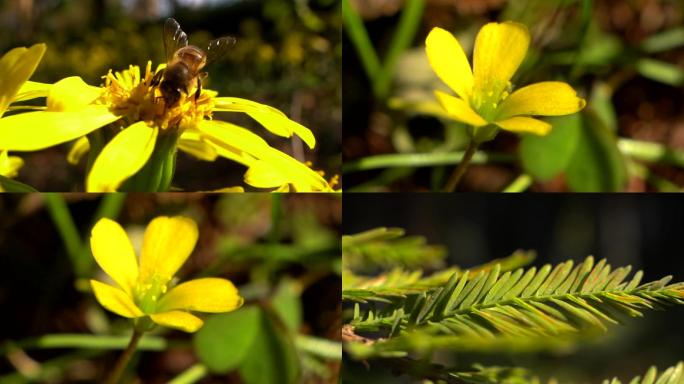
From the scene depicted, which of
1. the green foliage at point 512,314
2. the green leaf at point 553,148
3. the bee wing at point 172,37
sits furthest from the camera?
the green leaf at point 553,148

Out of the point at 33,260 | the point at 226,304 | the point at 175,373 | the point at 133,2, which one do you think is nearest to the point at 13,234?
the point at 33,260

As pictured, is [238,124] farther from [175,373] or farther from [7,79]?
[175,373]

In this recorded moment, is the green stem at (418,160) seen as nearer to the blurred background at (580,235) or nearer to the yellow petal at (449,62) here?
the blurred background at (580,235)

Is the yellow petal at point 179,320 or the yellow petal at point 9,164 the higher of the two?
the yellow petal at point 9,164

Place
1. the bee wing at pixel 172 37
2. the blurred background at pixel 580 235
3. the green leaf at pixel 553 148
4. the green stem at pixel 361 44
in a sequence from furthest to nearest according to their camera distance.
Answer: the blurred background at pixel 580 235 → the green stem at pixel 361 44 → the green leaf at pixel 553 148 → the bee wing at pixel 172 37

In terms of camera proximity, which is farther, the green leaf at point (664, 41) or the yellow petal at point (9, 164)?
the green leaf at point (664, 41)

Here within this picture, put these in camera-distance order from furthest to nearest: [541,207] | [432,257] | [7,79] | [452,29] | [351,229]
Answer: [541,207] → [452,29] → [351,229] → [432,257] → [7,79]

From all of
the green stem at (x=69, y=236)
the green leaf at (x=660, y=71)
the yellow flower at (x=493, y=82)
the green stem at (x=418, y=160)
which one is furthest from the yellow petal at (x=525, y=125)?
the green leaf at (x=660, y=71)

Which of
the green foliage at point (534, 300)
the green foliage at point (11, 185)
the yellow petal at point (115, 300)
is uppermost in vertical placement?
the green foliage at point (11, 185)
